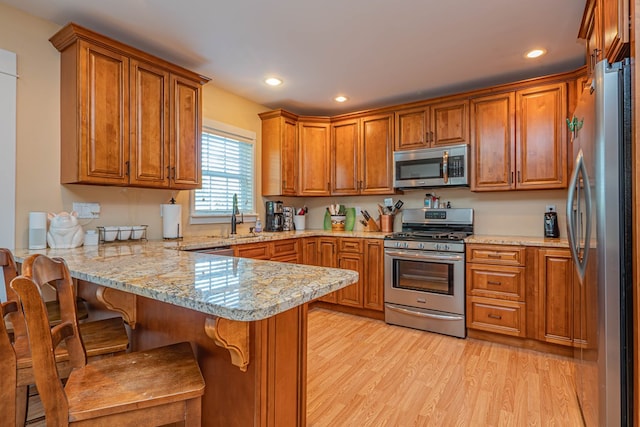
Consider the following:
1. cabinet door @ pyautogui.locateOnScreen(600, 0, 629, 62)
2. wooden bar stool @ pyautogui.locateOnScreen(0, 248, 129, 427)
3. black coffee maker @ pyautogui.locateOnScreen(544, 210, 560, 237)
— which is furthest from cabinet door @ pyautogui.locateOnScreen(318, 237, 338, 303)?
cabinet door @ pyautogui.locateOnScreen(600, 0, 629, 62)

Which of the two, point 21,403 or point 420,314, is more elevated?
point 21,403

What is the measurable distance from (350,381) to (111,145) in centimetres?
240

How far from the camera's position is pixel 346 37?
2.52 metres

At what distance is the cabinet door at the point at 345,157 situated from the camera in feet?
13.4

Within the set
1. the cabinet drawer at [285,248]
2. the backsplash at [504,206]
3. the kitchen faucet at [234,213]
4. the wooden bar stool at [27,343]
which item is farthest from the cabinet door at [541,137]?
the wooden bar stool at [27,343]

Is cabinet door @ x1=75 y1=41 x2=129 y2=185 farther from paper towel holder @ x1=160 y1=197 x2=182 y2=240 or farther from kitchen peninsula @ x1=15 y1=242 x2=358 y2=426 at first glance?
kitchen peninsula @ x1=15 y1=242 x2=358 y2=426

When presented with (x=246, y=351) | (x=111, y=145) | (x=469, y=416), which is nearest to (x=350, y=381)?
(x=469, y=416)

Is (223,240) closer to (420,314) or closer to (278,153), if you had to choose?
(278,153)

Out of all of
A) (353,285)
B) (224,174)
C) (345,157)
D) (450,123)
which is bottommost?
(353,285)

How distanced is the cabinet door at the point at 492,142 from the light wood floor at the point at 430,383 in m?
1.56

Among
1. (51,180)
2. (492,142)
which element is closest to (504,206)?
(492,142)

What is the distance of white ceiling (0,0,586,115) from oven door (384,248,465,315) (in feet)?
5.84

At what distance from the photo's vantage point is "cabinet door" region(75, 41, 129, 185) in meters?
2.23

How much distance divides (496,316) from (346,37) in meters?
2.69
